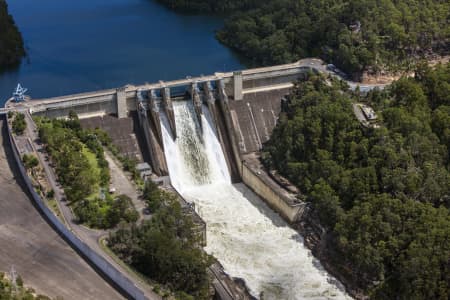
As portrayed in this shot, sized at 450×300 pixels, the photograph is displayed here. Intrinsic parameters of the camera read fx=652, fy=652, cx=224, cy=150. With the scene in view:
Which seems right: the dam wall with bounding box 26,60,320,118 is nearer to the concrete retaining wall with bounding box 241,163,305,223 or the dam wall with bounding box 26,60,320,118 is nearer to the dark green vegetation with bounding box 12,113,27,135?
the dark green vegetation with bounding box 12,113,27,135

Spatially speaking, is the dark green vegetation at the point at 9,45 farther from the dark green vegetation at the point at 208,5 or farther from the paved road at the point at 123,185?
the paved road at the point at 123,185

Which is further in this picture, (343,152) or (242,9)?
(242,9)

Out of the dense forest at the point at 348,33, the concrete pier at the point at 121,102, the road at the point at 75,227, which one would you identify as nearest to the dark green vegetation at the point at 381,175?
the dense forest at the point at 348,33

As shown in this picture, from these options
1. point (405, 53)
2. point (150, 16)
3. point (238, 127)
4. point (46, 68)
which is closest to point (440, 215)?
Result: point (238, 127)

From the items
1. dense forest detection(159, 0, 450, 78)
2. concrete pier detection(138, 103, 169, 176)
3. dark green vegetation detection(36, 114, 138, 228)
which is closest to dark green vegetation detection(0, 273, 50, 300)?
dark green vegetation detection(36, 114, 138, 228)

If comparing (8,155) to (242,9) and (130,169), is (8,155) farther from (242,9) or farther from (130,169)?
(242,9)
